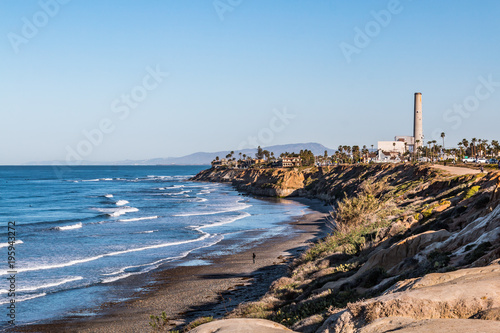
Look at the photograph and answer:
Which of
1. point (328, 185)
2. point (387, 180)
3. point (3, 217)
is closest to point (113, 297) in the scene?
point (3, 217)

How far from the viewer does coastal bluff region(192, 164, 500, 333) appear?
8359mm

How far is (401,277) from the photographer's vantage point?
1392 centimetres

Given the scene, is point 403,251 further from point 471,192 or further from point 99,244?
point 99,244

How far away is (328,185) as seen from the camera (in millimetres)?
93500

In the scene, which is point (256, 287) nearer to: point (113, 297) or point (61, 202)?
point (113, 297)

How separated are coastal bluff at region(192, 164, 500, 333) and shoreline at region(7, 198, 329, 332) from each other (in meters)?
3.11

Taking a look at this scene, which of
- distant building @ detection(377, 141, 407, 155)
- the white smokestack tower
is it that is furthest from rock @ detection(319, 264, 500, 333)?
distant building @ detection(377, 141, 407, 155)

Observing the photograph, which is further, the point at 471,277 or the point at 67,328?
the point at 67,328

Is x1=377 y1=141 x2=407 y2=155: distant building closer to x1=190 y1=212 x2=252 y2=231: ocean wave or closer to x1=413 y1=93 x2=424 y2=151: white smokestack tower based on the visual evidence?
x1=413 y1=93 x2=424 y2=151: white smokestack tower

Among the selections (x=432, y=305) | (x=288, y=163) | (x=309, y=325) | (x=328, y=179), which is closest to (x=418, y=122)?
(x=328, y=179)

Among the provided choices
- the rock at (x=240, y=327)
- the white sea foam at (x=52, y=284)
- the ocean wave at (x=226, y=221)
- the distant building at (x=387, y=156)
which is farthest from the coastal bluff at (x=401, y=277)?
the distant building at (x=387, y=156)

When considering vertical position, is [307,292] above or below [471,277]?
below

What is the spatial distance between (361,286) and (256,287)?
34.7 feet

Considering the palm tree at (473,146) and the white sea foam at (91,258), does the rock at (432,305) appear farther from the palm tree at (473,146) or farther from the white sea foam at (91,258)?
the palm tree at (473,146)
